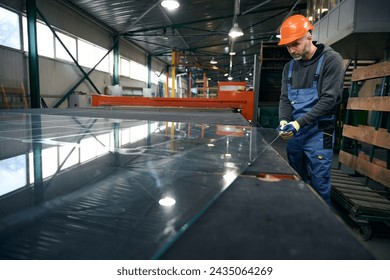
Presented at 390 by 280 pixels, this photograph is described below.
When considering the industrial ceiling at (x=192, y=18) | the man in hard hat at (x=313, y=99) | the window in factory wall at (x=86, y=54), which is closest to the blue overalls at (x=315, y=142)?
the man in hard hat at (x=313, y=99)

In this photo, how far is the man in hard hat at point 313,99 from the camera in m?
1.76

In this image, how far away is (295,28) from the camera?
6.06 feet

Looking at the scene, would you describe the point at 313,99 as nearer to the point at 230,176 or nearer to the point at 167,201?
the point at 230,176

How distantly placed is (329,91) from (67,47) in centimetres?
931

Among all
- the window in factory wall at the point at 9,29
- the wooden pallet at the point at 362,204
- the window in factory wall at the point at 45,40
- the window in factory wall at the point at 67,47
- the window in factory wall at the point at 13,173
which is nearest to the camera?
the window in factory wall at the point at 13,173

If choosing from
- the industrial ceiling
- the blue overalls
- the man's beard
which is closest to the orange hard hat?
the man's beard

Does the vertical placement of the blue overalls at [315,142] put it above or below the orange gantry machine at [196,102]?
below

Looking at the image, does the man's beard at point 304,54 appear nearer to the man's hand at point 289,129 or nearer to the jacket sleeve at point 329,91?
the jacket sleeve at point 329,91

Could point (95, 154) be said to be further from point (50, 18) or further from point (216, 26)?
point (216, 26)

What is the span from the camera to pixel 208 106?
5.46m

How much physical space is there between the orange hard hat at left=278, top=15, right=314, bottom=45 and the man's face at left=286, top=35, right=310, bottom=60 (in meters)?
0.04

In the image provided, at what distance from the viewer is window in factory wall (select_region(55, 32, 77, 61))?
27.4ft

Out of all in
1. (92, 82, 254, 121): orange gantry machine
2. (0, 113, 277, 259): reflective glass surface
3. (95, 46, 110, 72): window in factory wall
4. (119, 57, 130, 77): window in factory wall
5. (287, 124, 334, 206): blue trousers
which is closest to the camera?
(0, 113, 277, 259): reflective glass surface

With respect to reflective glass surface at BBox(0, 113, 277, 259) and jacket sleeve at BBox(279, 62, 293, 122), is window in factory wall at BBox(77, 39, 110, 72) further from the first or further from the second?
reflective glass surface at BBox(0, 113, 277, 259)
